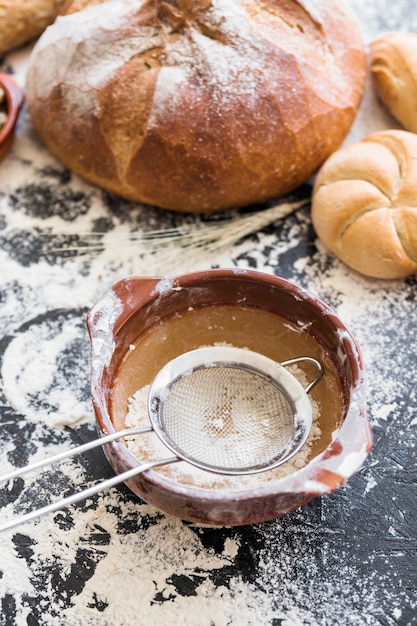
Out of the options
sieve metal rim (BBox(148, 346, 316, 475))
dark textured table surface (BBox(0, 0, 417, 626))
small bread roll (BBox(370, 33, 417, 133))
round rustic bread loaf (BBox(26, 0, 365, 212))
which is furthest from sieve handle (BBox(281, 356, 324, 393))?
small bread roll (BBox(370, 33, 417, 133))

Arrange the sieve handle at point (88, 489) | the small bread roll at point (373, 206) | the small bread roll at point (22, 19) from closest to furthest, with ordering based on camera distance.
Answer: the sieve handle at point (88, 489) → the small bread roll at point (373, 206) → the small bread roll at point (22, 19)

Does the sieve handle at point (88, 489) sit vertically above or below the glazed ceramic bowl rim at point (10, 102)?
below

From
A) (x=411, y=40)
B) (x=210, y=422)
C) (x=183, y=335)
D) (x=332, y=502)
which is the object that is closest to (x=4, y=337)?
(x=183, y=335)

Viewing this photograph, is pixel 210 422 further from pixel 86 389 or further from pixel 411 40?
pixel 411 40

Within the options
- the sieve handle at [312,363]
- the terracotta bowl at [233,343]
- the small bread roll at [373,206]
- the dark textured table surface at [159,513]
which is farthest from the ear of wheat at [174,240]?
the sieve handle at [312,363]

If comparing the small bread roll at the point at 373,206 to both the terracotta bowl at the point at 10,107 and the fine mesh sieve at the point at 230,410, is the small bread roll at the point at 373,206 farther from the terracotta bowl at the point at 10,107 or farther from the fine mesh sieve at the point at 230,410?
the terracotta bowl at the point at 10,107

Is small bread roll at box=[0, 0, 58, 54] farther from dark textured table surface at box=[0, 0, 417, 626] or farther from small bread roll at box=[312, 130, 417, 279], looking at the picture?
small bread roll at box=[312, 130, 417, 279]
